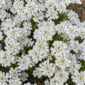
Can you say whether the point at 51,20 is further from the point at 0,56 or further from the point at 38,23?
the point at 0,56

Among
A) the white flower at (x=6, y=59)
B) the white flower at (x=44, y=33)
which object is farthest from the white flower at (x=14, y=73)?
the white flower at (x=44, y=33)

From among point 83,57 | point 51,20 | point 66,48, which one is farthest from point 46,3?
point 83,57

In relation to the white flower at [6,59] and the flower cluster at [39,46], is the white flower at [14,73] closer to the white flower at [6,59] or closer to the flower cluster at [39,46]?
the flower cluster at [39,46]

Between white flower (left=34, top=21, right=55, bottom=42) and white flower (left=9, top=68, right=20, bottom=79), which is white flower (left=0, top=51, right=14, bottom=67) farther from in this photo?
white flower (left=34, top=21, right=55, bottom=42)

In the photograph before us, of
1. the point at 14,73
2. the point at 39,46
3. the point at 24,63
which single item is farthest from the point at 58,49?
the point at 14,73

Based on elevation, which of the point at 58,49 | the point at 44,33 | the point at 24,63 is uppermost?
the point at 44,33

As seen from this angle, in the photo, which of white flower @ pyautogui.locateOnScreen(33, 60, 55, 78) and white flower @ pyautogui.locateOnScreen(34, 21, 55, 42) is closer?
white flower @ pyautogui.locateOnScreen(33, 60, 55, 78)

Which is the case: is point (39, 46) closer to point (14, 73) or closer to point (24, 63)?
point (24, 63)

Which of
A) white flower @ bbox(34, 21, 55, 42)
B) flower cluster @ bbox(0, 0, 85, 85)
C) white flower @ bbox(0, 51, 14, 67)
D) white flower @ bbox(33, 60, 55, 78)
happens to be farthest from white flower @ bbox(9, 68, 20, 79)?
white flower @ bbox(34, 21, 55, 42)
